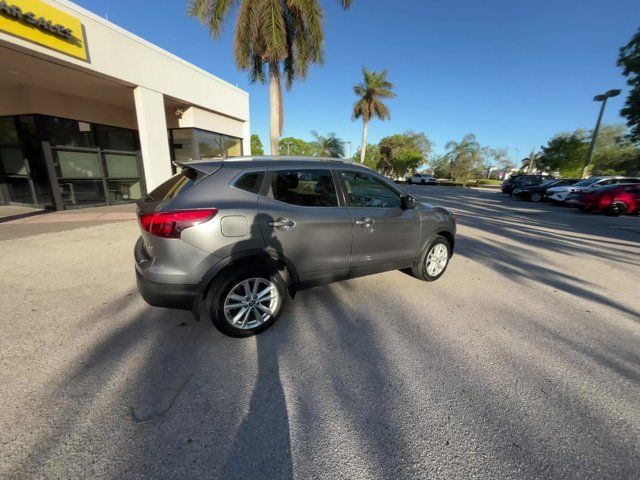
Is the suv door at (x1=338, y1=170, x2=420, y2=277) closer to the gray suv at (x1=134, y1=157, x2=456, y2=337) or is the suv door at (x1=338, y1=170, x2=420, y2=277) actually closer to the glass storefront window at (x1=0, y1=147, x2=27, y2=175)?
the gray suv at (x1=134, y1=157, x2=456, y2=337)

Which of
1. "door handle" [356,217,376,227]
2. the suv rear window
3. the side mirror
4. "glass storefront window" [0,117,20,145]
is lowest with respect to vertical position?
"door handle" [356,217,376,227]

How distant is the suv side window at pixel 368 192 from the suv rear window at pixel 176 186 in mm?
1662

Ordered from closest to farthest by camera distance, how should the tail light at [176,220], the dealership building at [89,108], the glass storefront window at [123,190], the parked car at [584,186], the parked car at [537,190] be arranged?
the tail light at [176,220], the dealership building at [89,108], the glass storefront window at [123,190], the parked car at [584,186], the parked car at [537,190]

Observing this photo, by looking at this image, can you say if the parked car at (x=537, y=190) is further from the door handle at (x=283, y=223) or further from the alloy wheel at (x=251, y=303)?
the alloy wheel at (x=251, y=303)

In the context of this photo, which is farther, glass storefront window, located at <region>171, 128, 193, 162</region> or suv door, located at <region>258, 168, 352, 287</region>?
glass storefront window, located at <region>171, 128, 193, 162</region>

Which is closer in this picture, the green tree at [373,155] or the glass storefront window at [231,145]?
the glass storefront window at [231,145]

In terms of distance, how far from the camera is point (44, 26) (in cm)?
629

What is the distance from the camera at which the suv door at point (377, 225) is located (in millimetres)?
3324

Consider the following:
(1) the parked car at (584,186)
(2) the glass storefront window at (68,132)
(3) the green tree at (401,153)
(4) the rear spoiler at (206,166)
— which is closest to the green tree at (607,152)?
(3) the green tree at (401,153)

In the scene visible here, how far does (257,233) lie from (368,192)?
1675mm

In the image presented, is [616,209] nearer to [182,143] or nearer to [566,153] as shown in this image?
[182,143]

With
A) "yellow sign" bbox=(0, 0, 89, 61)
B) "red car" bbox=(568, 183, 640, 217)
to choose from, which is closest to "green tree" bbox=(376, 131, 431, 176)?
"red car" bbox=(568, 183, 640, 217)

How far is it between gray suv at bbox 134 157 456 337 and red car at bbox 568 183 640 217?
1390 cm

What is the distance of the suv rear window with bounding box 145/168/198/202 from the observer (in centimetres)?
262
